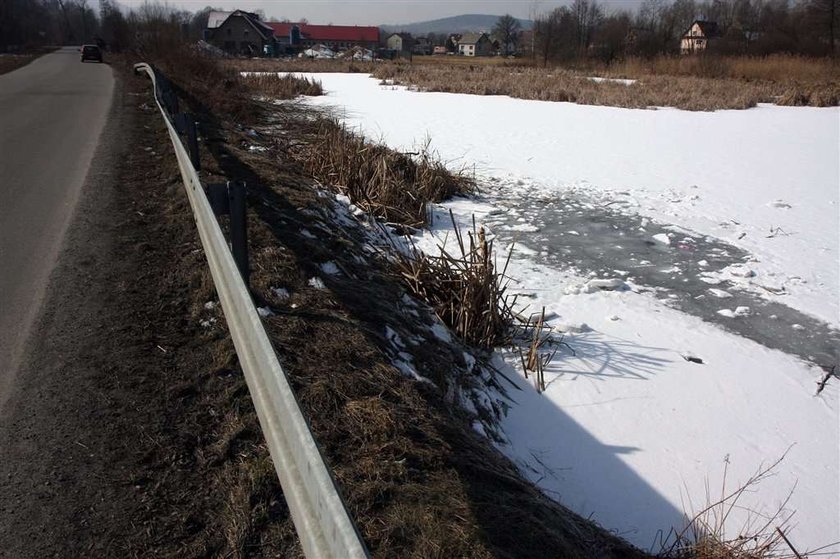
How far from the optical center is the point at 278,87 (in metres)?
23.2

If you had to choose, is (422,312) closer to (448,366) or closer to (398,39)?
(448,366)

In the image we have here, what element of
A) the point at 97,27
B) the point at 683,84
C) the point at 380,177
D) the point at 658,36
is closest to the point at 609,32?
the point at 658,36

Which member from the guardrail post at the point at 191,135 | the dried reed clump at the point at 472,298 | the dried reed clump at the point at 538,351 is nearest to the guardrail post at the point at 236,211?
the dried reed clump at the point at 472,298

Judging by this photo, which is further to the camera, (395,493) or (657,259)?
(657,259)

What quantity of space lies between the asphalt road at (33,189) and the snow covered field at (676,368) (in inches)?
131

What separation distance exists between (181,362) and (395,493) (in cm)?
162

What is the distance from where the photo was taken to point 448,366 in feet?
16.2

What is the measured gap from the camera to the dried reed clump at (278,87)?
2217 cm

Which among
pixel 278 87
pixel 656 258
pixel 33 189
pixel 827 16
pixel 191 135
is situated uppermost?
pixel 827 16

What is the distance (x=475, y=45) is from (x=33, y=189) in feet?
473

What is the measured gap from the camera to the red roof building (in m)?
114

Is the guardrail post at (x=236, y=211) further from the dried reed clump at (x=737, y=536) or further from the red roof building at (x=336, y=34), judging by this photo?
the red roof building at (x=336, y=34)

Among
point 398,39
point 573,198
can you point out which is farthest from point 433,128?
point 398,39

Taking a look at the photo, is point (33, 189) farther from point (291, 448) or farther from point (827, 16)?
point (827, 16)
